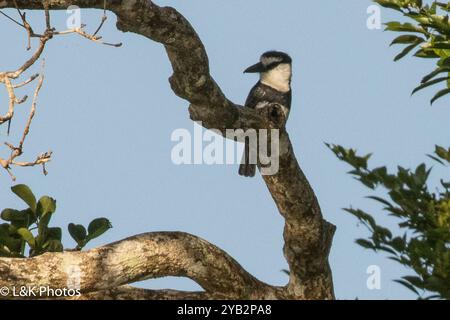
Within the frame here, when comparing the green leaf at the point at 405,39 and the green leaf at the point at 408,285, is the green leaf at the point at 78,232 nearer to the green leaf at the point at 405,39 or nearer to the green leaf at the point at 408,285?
the green leaf at the point at 405,39

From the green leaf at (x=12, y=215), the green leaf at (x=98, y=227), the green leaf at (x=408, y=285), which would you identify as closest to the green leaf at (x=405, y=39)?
the green leaf at (x=408, y=285)

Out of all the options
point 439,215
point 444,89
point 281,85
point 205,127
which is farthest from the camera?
point 281,85

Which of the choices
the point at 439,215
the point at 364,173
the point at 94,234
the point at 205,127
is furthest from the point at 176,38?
the point at 439,215

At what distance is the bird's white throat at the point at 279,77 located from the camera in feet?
27.2

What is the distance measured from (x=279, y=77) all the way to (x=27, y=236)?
4068 mm

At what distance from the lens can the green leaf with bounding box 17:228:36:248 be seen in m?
4.88

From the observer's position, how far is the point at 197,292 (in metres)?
5.07

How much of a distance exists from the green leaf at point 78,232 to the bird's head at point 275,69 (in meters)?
3.59

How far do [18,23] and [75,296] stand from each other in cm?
140

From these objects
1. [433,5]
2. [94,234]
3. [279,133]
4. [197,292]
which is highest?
[433,5]

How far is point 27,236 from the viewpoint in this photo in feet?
16.1

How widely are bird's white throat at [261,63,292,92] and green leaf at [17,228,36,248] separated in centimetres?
375

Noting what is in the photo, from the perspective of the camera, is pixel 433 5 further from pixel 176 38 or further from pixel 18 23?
pixel 18 23

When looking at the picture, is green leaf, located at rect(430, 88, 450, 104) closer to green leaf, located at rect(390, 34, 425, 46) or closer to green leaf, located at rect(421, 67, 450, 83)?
green leaf, located at rect(421, 67, 450, 83)
